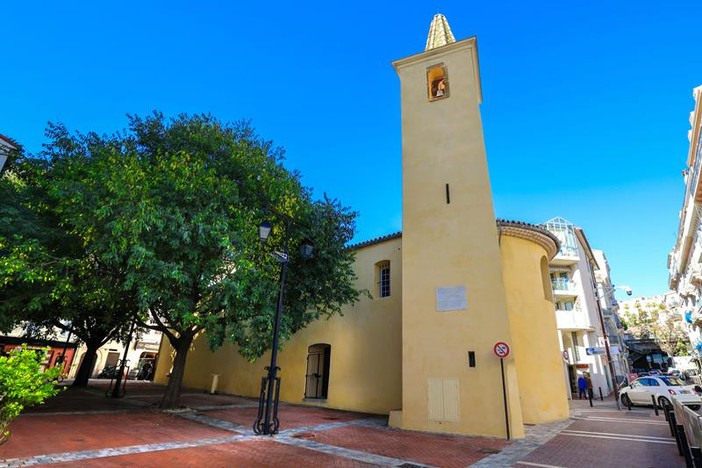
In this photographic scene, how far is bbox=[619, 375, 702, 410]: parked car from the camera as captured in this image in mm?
16500

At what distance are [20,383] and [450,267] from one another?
10839 mm

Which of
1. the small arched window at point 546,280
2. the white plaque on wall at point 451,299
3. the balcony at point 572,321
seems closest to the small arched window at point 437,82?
the white plaque on wall at point 451,299

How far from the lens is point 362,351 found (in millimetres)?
15586

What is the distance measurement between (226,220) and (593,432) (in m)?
12.5

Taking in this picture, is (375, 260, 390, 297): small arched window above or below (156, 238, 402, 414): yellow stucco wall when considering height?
above

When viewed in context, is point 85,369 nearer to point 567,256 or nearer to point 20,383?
point 20,383

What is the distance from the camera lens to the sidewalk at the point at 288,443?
660 cm

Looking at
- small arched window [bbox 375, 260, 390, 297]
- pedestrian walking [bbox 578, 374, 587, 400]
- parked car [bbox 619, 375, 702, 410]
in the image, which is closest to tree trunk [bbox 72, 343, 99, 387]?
small arched window [bbox 375, 260, 390, 297]

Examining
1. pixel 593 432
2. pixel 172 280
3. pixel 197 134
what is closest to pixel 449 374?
pixel 593 432

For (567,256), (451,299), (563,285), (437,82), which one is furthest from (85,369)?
(567,256)

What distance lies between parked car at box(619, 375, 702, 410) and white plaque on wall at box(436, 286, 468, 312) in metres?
12.6

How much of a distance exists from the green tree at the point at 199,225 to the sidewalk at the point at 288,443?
7.82 feet

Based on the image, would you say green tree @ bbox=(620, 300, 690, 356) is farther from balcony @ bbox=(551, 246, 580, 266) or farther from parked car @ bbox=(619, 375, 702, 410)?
parked car @ bbox=(619, 375, 702, 410)

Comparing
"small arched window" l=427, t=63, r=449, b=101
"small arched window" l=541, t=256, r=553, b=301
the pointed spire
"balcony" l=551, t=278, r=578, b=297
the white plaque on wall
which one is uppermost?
the pointed spire
